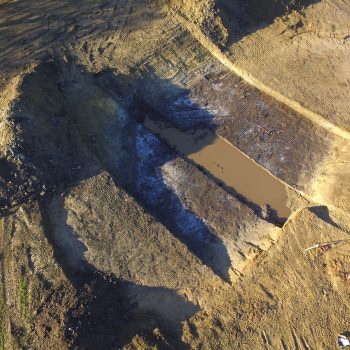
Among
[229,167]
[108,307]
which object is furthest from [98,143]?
[108,307]

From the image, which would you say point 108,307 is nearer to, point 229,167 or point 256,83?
point 229,167

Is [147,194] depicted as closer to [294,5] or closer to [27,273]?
[27,273]

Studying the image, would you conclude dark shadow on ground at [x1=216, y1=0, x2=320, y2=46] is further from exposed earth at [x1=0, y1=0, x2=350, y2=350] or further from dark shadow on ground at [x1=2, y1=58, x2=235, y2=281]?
dark shadow on ground at [x1=2, y1=58, x2=235, y2=281]

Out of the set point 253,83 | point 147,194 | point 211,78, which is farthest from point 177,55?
point 147,194

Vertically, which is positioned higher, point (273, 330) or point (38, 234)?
point (38, 234)

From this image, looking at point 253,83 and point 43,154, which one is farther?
point 253,83

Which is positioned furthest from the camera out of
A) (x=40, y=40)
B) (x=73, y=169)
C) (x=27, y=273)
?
(x=40, y=40)

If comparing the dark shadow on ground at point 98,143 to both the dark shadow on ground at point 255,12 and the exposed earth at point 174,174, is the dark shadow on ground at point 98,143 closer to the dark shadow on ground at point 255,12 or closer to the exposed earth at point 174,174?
the exposed earth at point 174,174
